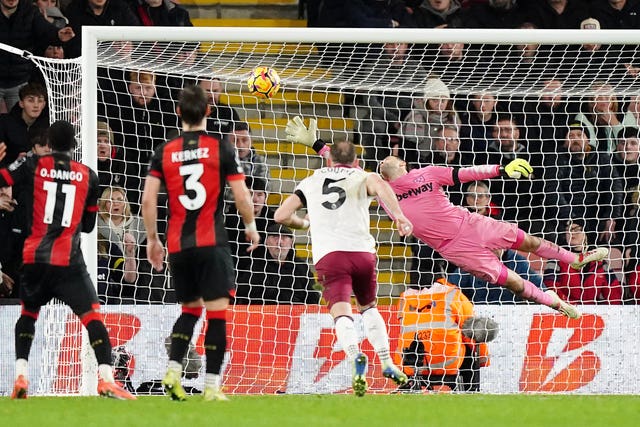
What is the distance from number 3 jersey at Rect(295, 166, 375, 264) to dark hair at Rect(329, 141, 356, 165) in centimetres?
7

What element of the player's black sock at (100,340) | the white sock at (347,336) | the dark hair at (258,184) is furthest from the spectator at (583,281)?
the player's black sock at (100,340)

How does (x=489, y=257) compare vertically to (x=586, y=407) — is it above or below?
above

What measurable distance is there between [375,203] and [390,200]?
4.62 m

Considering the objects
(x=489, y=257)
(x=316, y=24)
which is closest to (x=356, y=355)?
(x=489, y=257)

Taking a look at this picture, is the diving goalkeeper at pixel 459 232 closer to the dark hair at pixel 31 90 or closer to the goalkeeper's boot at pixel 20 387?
the dark hair at pixel 31 90

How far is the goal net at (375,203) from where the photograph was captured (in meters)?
11.9

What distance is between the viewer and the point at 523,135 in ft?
47.2

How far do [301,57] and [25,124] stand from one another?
3249 millimetres

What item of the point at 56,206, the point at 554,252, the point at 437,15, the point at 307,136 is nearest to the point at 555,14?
the point at 437,15

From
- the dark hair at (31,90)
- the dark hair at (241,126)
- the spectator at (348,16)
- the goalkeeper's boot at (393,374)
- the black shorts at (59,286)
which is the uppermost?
the spectator at (348,16)

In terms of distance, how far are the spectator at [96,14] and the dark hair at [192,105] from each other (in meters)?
5.46

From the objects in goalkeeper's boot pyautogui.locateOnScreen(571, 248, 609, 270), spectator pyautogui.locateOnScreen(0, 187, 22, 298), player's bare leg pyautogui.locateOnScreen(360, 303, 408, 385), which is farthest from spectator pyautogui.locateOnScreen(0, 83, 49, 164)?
goalkeeper's boot pyautogui.locateOnScreen(571, 248, 609, 270)

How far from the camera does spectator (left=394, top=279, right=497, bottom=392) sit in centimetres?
1229

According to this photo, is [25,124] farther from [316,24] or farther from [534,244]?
[534,244]
